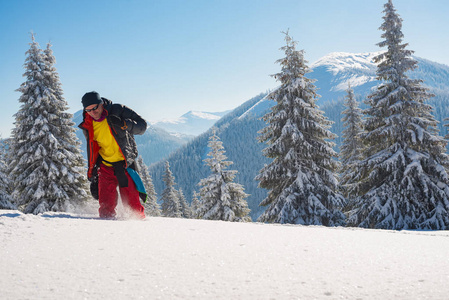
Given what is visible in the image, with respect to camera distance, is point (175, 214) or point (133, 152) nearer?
point (133, 152)

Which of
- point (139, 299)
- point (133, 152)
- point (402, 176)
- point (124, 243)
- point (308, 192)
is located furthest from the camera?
point (308, 192)

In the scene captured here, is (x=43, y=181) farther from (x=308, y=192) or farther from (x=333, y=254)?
(x=333, y=254)

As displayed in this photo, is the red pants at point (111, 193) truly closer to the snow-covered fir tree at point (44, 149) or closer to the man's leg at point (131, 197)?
the man's leg at point (131, 197)

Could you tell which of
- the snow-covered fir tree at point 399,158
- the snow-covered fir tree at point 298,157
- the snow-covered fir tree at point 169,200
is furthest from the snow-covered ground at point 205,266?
the snow-covered fir tree at point 169,200

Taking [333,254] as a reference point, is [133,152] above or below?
above

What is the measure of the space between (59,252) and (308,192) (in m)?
12.3

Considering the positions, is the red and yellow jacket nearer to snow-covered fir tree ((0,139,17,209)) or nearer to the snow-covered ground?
the snow-covered ground

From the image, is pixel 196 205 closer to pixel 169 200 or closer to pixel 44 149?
pixel 169 200

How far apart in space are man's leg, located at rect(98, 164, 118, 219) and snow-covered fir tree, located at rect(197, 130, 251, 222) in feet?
45.0

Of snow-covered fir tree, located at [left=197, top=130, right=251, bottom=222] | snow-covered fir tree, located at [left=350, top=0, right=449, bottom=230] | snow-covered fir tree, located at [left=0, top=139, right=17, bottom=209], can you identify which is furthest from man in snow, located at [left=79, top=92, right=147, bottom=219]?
snow-covered fir tree, located at [left=0, top=139, right=17, bottom=209]

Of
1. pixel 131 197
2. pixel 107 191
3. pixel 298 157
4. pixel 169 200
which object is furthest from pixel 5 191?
pixel 131 197

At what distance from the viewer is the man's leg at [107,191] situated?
444 cm

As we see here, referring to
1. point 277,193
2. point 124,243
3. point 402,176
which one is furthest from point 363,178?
point 124,243

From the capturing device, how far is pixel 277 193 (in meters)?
14.4
